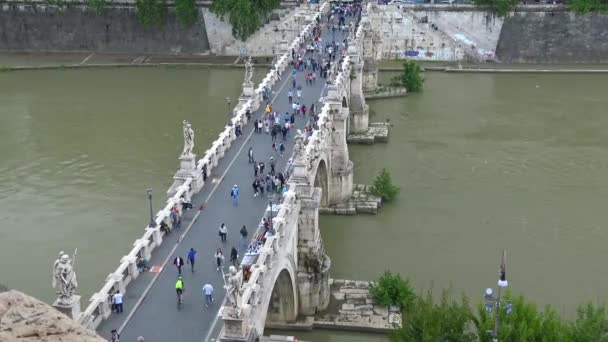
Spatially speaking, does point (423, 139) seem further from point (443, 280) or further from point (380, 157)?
point (443, 280)

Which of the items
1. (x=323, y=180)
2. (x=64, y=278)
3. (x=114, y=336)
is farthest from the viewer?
(x=323, y=180)

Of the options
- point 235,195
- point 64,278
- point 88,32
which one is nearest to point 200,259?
point 235,195

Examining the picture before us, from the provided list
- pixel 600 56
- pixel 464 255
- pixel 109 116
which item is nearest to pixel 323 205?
pixel 464 255

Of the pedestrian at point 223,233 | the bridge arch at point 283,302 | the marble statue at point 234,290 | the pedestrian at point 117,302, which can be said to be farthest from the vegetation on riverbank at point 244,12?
the marble statue at point 234,290

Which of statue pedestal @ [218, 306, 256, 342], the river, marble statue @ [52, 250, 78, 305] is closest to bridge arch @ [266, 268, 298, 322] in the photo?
the river

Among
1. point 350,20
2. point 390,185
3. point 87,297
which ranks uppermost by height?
point 350,20

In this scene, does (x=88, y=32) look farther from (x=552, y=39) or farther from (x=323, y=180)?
(x=323, y=180)
